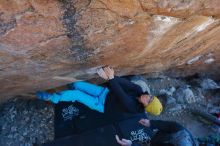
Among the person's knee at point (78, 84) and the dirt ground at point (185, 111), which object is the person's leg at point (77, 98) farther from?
the dirt ground at point (185, 111)

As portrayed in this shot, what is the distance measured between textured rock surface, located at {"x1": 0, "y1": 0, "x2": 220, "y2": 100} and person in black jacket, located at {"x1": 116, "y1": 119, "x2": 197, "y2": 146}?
2.72 ft

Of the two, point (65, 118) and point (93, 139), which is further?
point (65, 118)

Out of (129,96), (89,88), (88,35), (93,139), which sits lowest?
(93,139)

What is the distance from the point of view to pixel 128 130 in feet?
14.4

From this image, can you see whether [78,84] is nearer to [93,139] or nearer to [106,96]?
[106,96]

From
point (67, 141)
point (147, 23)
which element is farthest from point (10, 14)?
point (67, 141)

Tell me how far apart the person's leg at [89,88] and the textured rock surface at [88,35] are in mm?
166

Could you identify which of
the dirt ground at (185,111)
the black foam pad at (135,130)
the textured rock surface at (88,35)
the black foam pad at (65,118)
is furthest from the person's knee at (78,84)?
the dirt ground at (185,111)

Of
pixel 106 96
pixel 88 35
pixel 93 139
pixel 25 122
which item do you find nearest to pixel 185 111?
pixel 106 96

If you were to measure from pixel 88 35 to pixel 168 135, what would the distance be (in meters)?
1.46

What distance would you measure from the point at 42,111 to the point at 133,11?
7.93 ft

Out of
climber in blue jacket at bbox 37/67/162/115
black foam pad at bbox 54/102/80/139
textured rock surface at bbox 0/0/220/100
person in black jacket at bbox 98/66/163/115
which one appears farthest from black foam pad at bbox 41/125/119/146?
textured rock surface at bbox 0/0/220/100

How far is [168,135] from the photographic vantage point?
3.73m

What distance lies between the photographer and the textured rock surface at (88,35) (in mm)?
2752
